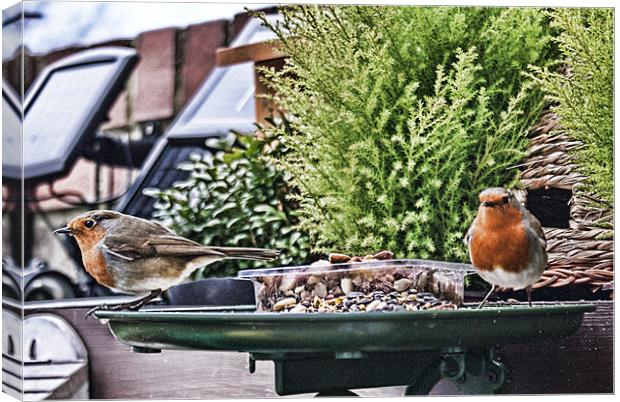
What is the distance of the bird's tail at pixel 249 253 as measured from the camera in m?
3.34

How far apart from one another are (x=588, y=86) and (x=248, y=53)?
1.13 metres

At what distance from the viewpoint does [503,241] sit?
10.3 ft

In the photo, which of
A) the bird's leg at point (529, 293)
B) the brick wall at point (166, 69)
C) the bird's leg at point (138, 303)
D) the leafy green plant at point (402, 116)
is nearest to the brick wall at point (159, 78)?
the brick wall at point (166, 69)

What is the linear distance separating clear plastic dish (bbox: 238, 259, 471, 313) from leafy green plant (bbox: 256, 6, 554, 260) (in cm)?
47

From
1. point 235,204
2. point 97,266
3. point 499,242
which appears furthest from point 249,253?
point 499,242

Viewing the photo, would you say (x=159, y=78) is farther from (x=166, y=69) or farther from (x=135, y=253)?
(x=135, y=253)

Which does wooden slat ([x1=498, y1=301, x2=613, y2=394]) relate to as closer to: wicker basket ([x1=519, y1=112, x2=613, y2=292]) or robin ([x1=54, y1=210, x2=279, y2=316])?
wicker basket ([x1=519, y1=112, x2=613, y2=292])

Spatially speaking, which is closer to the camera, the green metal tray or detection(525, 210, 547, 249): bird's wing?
the green metal tray

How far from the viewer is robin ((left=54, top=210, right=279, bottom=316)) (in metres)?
3.16

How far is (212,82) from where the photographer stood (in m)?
3.64

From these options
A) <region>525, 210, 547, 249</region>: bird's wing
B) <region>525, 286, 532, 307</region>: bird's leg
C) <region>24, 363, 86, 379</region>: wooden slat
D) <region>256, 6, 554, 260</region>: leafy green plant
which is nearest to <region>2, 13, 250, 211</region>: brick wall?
<region>256, 6, 554, 260</region>: leafy green plant

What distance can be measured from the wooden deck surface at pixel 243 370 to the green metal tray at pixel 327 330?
91 cm

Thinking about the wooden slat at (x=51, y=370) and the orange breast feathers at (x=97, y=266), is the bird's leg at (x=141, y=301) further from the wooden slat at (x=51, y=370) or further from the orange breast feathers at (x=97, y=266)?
the wooden slat at (x=51, y=370)


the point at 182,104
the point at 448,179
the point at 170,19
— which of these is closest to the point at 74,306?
the point at 182,104
